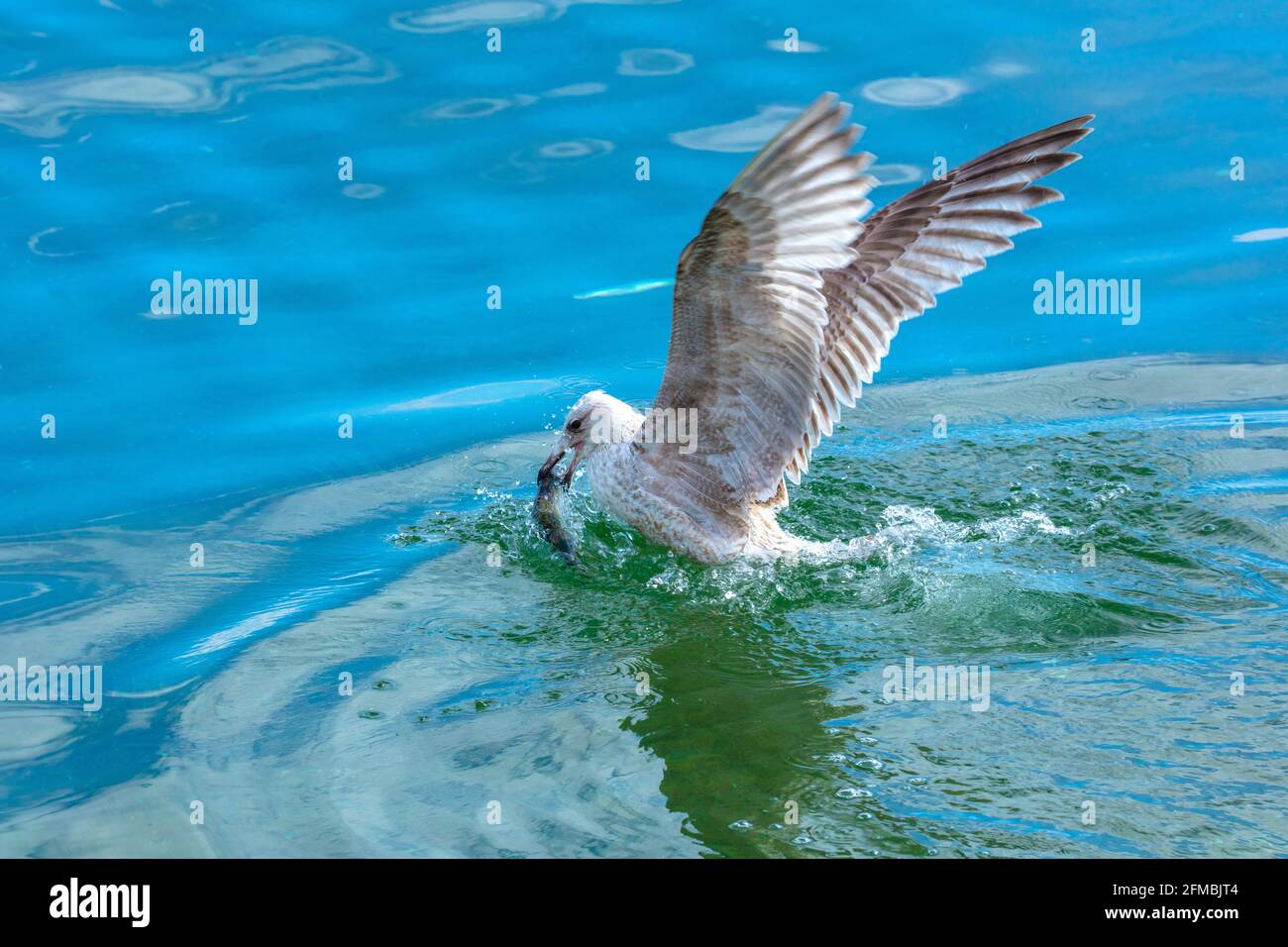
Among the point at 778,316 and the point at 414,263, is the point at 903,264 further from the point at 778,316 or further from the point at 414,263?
the point at 414,263

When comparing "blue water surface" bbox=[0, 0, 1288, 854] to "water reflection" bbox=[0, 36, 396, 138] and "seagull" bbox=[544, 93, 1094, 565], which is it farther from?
"seagull" bbox=[544, 93, 1094, 565]

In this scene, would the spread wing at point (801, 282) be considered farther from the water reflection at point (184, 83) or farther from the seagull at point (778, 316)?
the water reflection at point (184, 83)

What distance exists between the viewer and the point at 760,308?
605 cm

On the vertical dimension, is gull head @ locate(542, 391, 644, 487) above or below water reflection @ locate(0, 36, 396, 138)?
below

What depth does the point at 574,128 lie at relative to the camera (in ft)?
33.6

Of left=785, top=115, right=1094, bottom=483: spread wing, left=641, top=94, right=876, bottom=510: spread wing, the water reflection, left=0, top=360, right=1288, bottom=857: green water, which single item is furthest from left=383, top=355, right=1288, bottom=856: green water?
the water reflection

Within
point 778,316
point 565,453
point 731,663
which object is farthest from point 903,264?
point 731,663

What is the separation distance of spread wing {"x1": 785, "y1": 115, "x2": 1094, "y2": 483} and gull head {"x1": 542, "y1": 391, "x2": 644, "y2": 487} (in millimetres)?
827

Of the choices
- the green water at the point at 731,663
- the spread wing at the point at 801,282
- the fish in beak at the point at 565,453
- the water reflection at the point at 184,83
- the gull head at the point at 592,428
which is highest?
the water reflection at the point at 184,83

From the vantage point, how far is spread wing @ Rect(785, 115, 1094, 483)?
7.00 m

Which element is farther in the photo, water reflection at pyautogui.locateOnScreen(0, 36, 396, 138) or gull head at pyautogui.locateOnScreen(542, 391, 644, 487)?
water reflection at pyautogui.locateOnScreen(0, 36, 396, 138)

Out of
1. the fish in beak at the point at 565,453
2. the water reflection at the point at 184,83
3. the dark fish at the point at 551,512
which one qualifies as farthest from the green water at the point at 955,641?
the water reflection at the point at 184,83

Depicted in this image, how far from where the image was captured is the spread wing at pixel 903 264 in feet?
23.0

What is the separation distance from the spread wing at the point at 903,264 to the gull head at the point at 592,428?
827mm
